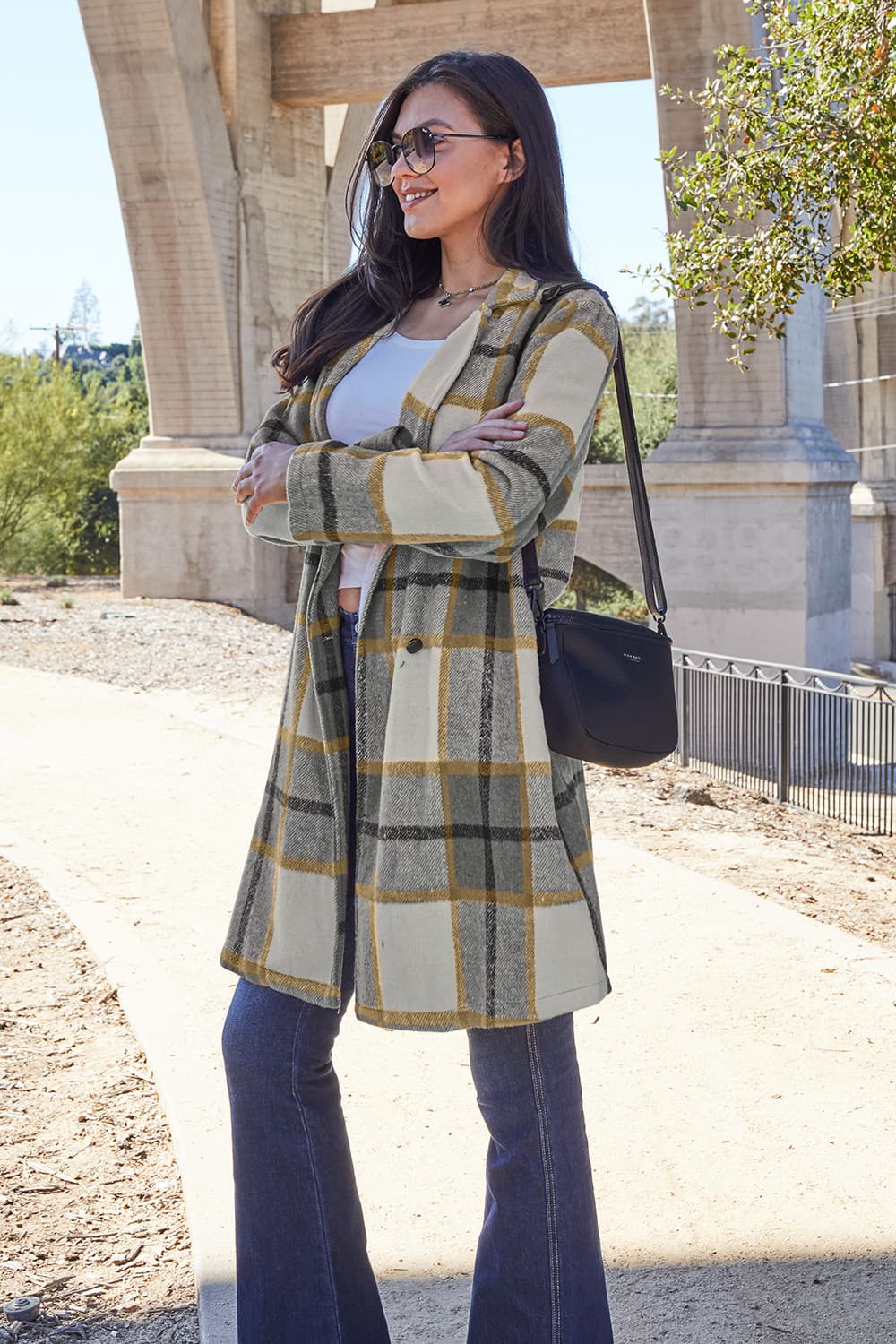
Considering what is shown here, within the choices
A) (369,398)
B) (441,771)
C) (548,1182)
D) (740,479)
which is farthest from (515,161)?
(740,479)

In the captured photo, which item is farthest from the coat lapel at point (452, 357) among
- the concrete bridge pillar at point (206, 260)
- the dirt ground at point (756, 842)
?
the concrete bridge pillar at point (206, 260)

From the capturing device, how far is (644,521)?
2.26m

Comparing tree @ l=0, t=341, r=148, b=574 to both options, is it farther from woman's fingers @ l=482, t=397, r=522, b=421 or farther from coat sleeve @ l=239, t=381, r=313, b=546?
woman's fingers @ l=482, t=397, r=522, b=421

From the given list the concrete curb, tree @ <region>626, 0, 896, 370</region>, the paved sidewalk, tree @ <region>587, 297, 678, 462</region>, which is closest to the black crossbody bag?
the paved sidewalk

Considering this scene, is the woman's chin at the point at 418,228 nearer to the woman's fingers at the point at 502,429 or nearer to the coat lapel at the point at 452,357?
the coat lapel at the point at 452,357

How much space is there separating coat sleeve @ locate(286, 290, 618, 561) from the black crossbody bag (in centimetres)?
7

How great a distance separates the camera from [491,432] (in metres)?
2.02

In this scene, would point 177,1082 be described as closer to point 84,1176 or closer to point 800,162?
point 84,1176

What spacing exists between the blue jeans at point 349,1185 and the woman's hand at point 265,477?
20 centimetres

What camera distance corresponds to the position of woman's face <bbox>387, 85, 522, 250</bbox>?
2213 millimetres

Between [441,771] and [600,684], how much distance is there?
0.25m

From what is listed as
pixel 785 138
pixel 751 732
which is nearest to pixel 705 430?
pixel 751 732

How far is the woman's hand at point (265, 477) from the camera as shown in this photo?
2158 millimetres

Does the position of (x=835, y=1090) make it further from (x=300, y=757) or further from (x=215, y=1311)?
(x=300, y=757)
